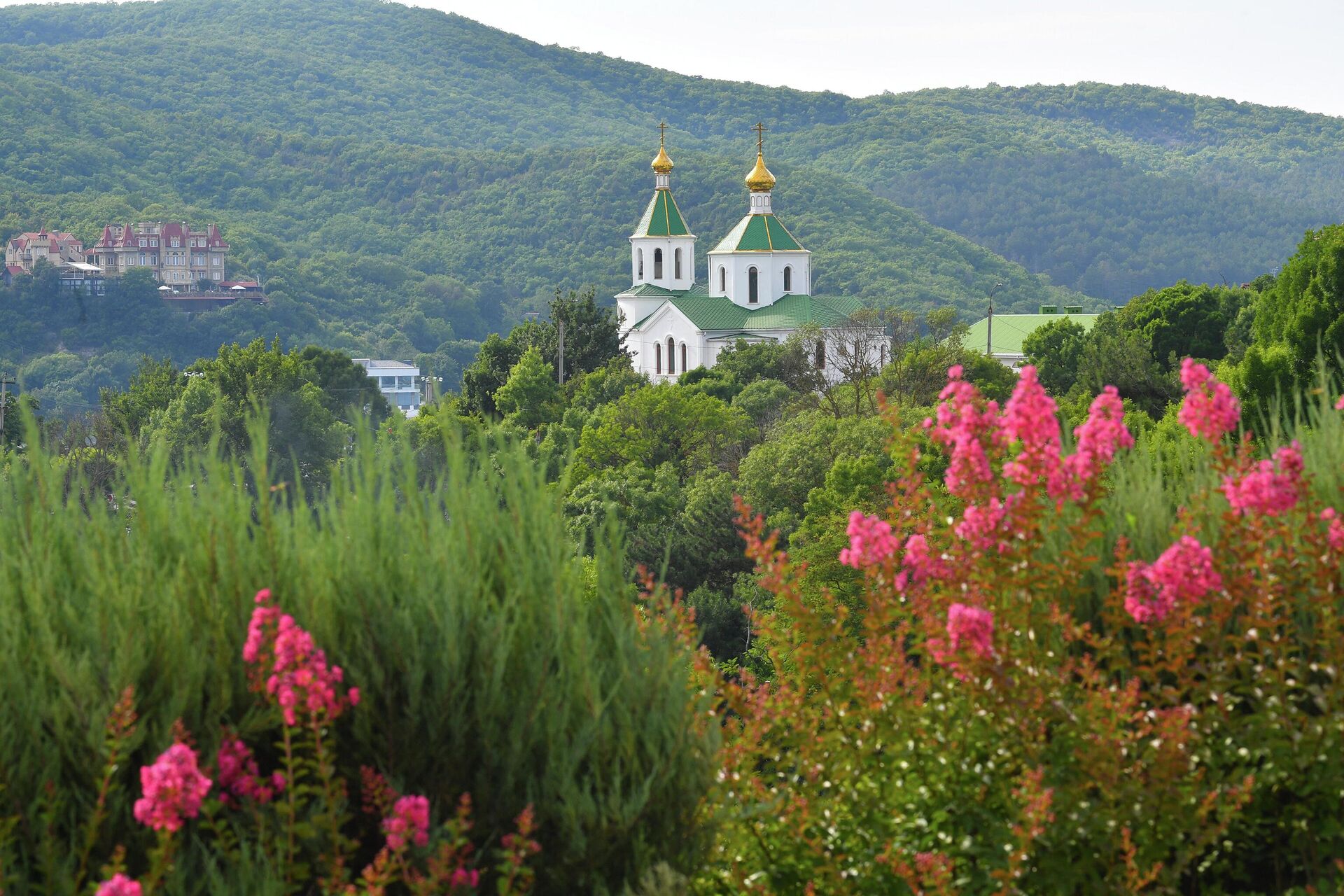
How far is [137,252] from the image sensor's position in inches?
4451

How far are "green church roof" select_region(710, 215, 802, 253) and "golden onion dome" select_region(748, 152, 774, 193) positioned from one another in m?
1.29

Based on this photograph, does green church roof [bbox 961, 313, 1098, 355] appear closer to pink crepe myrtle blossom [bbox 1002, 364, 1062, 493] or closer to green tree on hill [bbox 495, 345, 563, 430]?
green tree on hill [bbox 495, 345, 563, 430]

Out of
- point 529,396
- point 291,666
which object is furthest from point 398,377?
point 291,666

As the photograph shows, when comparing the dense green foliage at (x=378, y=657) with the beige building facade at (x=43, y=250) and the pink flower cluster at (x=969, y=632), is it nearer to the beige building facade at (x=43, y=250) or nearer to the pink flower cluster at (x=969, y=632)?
the pink flower cluster at (x=969, y=632)

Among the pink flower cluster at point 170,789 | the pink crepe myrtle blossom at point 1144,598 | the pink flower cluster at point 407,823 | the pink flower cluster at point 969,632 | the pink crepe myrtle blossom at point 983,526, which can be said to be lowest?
the pink flower cluster at point 407,823

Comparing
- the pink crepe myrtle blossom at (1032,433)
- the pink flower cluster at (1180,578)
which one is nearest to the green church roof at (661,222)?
the pink crepe myrtle blossom at (1032,433)

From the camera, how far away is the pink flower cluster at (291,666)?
3.43 metres

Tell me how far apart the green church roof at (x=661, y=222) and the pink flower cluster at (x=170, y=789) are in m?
73.2

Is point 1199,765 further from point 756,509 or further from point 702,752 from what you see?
point 756,509

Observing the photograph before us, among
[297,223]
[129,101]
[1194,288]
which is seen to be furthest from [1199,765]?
[129,101]

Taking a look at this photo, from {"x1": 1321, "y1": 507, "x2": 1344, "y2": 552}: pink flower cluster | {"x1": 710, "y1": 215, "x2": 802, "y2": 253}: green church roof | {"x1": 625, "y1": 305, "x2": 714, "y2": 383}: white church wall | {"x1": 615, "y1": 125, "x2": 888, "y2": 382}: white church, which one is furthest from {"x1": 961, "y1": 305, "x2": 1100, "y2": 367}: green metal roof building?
{"x1": 1321, "y1": 507, "x2": 1344, "y2": 552}: pink flower cluster

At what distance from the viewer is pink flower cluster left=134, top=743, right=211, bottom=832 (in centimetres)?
322

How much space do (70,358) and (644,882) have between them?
9474 centimetres

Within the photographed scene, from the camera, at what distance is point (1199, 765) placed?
13.5ft
